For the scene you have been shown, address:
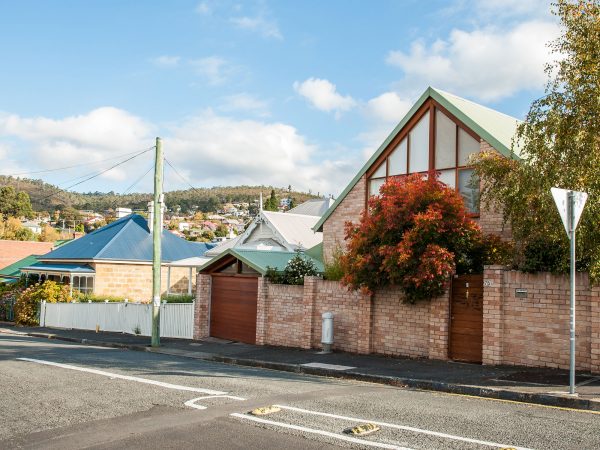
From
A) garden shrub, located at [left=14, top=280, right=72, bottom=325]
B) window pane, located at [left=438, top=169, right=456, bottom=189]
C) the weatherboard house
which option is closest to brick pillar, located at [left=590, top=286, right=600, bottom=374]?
window pane, located at [left=438, top=169, right=456, bottom=189]

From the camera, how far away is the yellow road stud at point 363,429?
7.13 meters

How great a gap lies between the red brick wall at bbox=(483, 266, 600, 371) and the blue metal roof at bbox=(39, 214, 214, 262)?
78.2 feet

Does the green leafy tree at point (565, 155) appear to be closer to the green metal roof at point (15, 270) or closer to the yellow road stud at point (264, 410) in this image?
the yellow road stud at point (264, 410)

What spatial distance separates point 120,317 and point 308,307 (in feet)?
36.5

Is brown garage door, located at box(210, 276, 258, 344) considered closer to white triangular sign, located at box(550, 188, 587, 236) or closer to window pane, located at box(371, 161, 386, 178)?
window pane, located at box(371, 161, 386, 178)

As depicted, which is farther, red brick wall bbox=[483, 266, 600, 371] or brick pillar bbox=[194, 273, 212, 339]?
brick pillar bbox=[194, 273, 212, 339]

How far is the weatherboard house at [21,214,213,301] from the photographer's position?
32.1 metres

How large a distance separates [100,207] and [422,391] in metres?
120

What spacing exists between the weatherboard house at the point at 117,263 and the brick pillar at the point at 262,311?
13.1 metres

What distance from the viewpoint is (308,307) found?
17141mm

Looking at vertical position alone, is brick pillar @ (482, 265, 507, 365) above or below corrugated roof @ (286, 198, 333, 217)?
below

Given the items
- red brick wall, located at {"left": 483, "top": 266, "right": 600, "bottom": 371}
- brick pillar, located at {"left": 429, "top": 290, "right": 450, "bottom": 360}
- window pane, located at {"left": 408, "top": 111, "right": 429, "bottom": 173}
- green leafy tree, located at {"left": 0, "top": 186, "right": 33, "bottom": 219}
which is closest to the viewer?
red brick wall, located at {"left": 483, "top": 266, "right": 600, "bottom": 371}

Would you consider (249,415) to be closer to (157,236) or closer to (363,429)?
(363,429)

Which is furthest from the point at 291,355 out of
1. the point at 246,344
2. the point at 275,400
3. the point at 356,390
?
the point at 275,400
